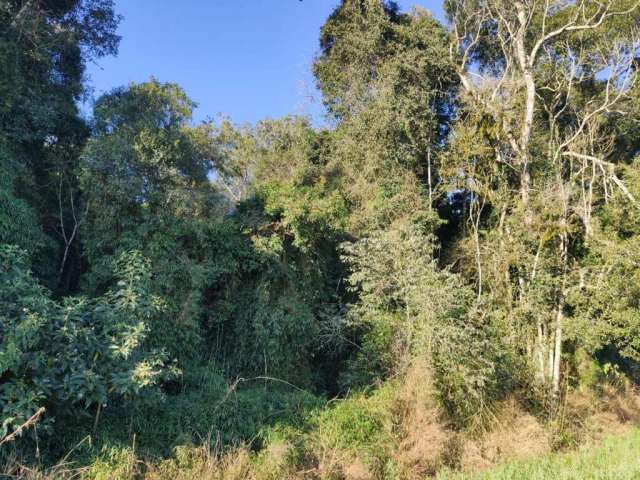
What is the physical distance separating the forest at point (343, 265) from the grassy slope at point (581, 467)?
0.10 m

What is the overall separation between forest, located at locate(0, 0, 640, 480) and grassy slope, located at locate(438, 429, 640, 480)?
10cm

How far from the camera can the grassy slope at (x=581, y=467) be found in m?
5.65

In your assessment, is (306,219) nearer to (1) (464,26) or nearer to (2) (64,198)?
(2) (64,198)

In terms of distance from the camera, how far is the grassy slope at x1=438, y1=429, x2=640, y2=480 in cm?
565

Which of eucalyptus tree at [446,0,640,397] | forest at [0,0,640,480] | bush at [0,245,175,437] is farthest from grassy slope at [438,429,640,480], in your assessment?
bush at [0,245,175,437]

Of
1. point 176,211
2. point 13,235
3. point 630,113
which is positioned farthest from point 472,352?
point 630,113

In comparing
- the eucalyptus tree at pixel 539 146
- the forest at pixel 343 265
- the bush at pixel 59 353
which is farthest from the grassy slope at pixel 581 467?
the bush at pixel 59 353

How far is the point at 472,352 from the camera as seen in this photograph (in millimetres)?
8320

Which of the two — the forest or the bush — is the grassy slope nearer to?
the forest

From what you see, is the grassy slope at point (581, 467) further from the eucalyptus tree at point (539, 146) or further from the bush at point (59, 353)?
the bush at point (59, 353)

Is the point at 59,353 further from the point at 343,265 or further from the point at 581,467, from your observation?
the point at 581,467

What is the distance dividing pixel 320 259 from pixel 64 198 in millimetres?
6748

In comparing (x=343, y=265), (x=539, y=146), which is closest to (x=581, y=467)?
(x=343, y=265)

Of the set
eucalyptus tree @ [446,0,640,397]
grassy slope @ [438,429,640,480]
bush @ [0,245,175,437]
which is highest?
eucalyptus tree @ [446,0,640,397]
